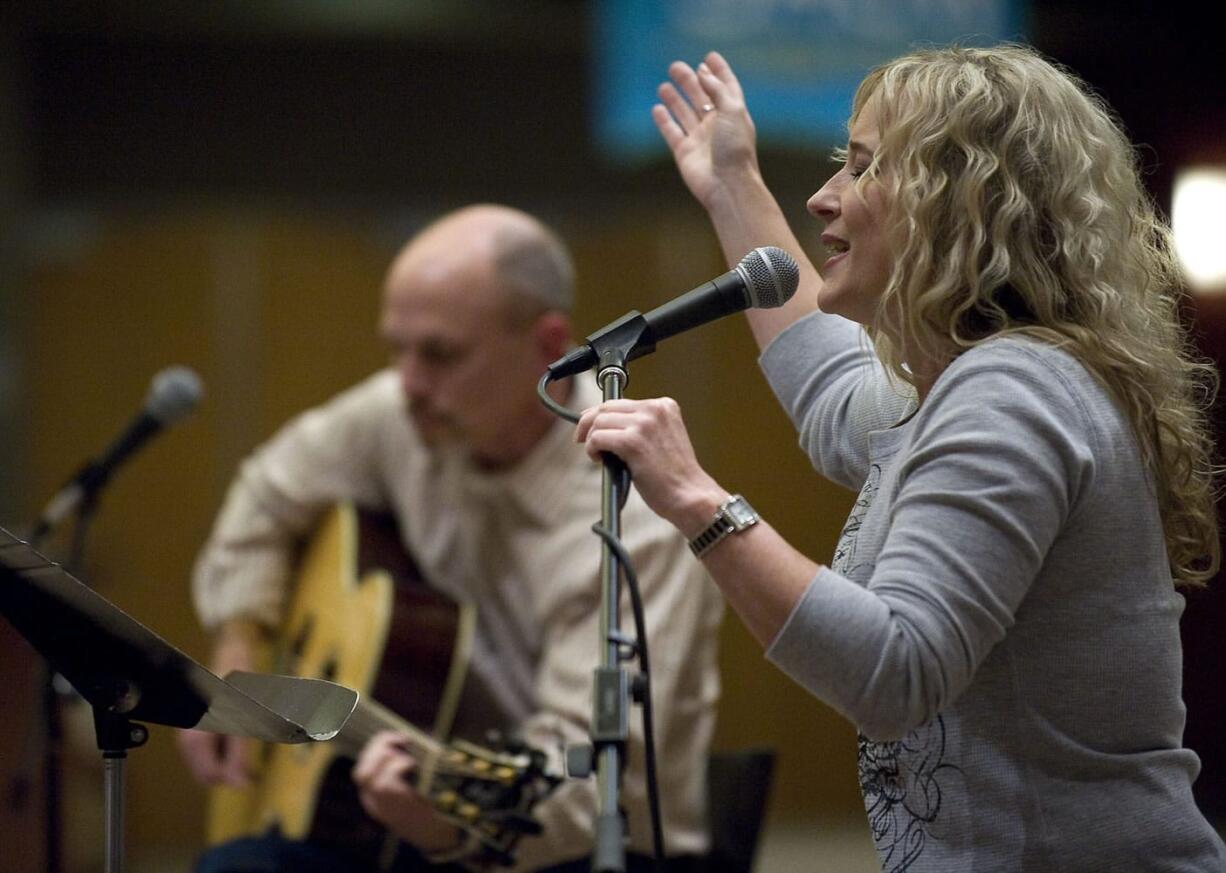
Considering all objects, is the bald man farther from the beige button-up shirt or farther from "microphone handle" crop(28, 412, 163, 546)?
"microphone handle" crop(28, 412, 163, 546)

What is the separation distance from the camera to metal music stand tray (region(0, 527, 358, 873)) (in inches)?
49.1

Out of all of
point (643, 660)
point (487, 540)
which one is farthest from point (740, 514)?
point (487, 540)

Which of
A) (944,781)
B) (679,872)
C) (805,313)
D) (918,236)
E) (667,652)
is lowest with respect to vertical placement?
(679,872)

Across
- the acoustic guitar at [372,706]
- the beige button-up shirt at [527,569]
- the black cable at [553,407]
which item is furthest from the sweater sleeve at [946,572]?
the beige button-up shirt at [527,569]

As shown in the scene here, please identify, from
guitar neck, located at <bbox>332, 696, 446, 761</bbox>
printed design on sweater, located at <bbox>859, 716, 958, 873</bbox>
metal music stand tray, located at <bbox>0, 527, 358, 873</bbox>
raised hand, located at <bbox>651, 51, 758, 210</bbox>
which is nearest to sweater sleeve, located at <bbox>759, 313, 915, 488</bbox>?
raised hand, located at <bbox>651, 51, 758, 210</bbox>

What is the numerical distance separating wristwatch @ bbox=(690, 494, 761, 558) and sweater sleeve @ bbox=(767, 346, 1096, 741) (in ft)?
0.23

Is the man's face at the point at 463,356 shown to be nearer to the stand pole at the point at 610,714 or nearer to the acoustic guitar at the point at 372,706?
the acoustic guitar at the point at 372,706

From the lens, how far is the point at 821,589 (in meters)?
1.13

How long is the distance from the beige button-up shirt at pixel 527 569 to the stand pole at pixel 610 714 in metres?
0.91

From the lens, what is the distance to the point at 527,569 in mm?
2338

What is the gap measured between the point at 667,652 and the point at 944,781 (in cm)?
90

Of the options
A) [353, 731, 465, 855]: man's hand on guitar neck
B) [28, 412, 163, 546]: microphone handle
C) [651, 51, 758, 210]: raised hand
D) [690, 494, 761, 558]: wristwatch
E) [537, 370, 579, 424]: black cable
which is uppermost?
[651, 51, 758, 210]: raised hand

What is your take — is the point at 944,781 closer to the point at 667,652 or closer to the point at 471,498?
the point at 667,652

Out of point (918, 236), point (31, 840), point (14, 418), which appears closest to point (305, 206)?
point (14, 418)
